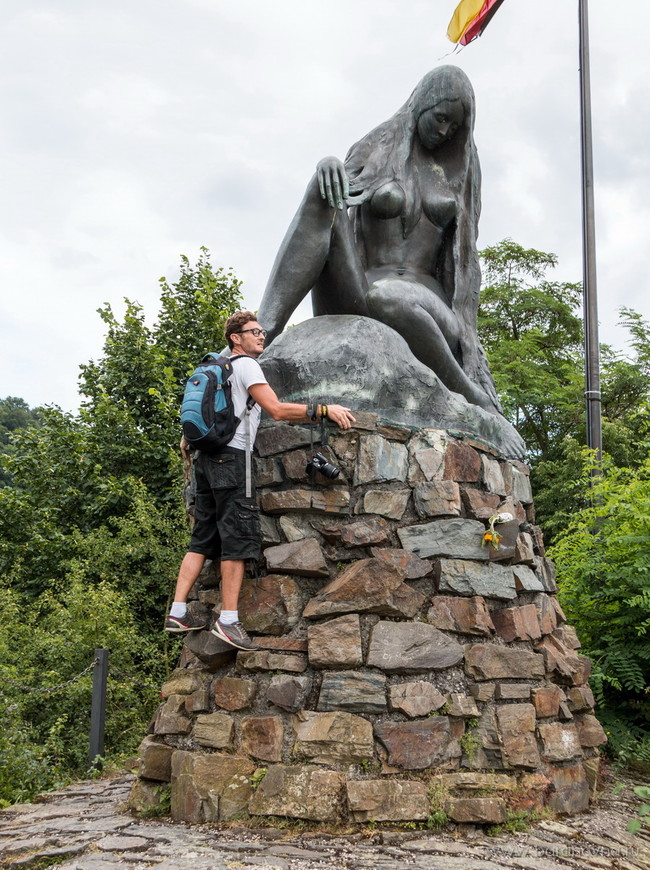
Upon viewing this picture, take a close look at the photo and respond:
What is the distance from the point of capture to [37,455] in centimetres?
1223

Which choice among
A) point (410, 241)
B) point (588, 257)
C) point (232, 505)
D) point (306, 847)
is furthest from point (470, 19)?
point (306, 847)

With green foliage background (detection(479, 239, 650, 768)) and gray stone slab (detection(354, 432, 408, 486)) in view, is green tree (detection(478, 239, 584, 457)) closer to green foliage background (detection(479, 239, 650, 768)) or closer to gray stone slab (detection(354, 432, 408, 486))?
green foliage background (detection(479, 239, 650, 768))

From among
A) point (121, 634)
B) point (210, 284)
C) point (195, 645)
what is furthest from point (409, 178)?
point (210, 284)

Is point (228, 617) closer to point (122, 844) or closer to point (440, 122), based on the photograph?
point (122, 844)

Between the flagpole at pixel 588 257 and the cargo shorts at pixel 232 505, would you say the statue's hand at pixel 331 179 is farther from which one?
the flagpole at pixel 588 257

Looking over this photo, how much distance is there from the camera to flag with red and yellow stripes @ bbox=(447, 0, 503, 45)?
29.8 ft

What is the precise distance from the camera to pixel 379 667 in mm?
3340

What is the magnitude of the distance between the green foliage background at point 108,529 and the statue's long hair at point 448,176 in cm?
451

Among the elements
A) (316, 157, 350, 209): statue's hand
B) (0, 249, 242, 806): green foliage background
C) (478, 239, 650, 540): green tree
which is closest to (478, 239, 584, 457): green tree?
(478, 239, 650, 540): green tree

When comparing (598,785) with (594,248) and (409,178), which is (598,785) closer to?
(409,178)

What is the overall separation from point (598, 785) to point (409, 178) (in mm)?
Answer: 3390

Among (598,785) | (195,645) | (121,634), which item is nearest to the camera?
(195,645)

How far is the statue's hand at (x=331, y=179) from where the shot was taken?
415 cm

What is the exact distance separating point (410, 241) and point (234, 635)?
2.61 meters
